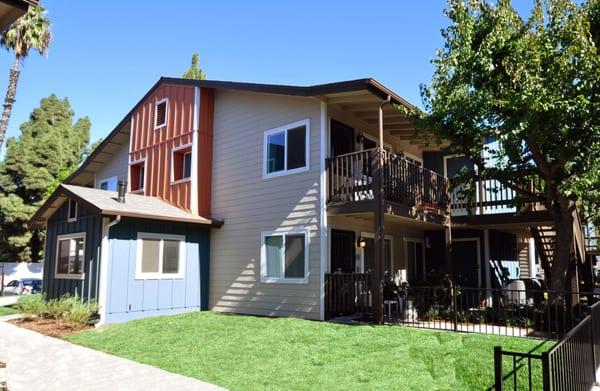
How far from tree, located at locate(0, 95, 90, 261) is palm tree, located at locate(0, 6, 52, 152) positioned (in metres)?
14.4

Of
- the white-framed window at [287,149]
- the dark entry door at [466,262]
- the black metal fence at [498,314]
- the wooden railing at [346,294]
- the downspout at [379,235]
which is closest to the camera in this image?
the black metal fence at [498,314]

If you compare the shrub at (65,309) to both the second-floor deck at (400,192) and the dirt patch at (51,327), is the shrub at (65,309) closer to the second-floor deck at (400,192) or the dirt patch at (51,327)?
the dirt patch at (51,327)

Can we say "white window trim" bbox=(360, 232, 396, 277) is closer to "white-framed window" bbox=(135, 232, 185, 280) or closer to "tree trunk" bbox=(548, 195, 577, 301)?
"tree trunk" bbox=(548, 195, 577, 301)

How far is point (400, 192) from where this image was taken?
12.2 meters

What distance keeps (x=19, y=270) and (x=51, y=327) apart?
1984 centimetres

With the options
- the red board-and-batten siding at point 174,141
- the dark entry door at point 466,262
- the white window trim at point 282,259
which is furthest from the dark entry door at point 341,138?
the dark entry door at point 466,262

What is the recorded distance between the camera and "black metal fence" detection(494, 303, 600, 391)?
4273mm

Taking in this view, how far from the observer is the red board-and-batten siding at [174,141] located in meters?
15.4

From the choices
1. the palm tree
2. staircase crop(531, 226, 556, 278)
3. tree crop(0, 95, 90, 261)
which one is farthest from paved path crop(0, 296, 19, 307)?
staircase crop(531, 226, 556, 278)

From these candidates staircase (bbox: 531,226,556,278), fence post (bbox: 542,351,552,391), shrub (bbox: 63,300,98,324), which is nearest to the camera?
fence post (bbox: 542,351,552,391)

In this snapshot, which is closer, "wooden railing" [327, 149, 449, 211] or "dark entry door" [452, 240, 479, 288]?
"wooden railing" [327, 149, 449, 211]

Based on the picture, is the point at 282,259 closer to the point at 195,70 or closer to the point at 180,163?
the point at 180,163

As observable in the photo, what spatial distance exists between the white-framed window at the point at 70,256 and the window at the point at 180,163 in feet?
12.7

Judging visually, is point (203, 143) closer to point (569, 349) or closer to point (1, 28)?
point (1, 28)
